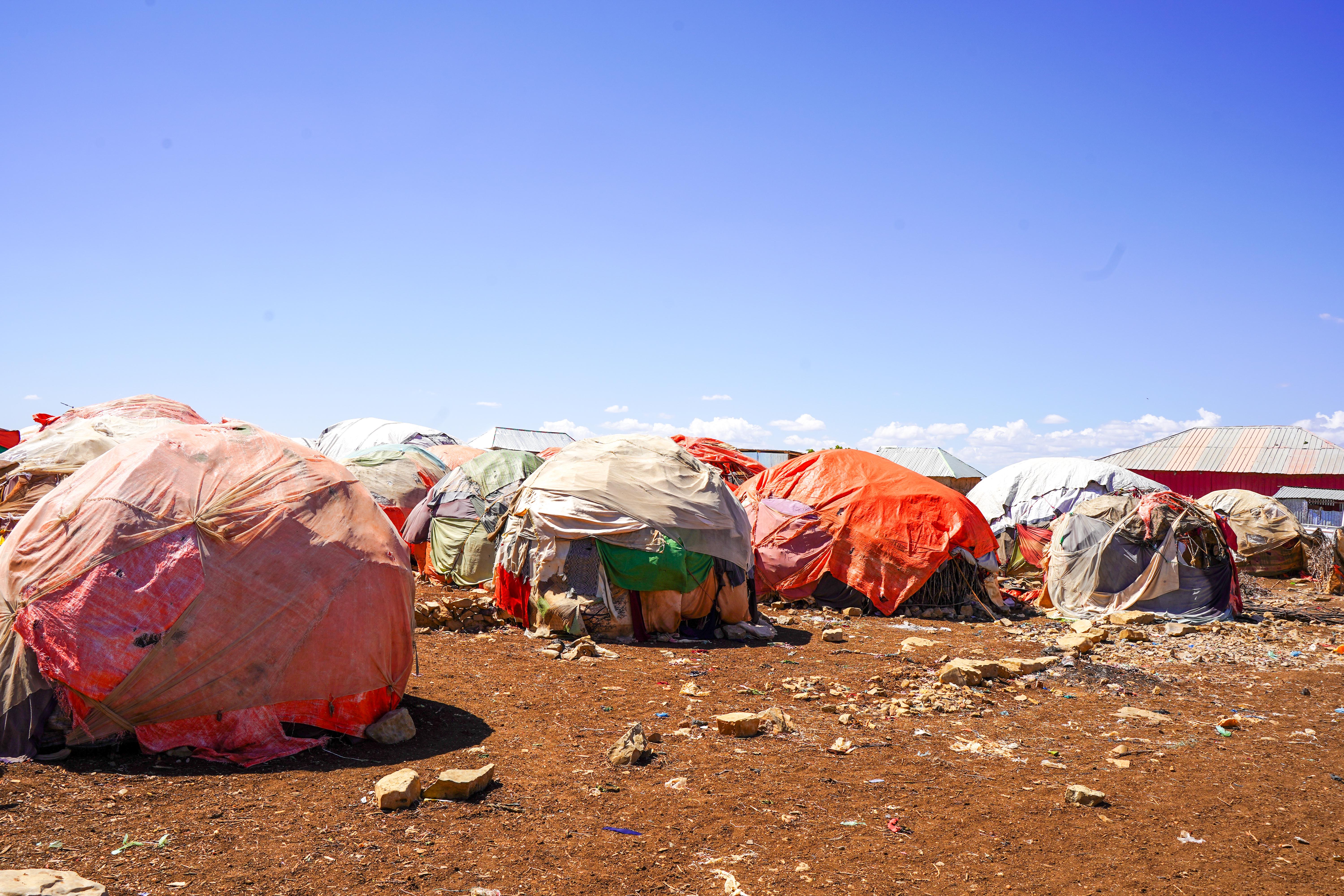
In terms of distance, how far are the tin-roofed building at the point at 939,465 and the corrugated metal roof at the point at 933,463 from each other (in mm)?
10

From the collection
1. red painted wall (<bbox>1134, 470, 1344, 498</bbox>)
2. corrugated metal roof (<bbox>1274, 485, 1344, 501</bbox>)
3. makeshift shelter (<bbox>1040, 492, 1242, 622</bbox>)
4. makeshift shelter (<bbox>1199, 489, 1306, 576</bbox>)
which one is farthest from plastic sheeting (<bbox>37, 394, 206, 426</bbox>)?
red painted wall (<bbox>1134, 470, 1344, 498</bbox>)

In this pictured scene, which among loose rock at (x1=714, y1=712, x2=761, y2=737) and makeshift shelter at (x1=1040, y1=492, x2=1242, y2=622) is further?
makeshift shelter at (x1=1040, y1=492, x2=1242, y2=622)

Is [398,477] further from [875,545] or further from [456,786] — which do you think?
[456,786]

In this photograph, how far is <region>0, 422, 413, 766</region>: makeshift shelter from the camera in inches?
225

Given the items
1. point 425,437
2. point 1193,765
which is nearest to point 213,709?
point 1193,765

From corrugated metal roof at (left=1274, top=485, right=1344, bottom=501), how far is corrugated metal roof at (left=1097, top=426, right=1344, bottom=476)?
7.13 metres

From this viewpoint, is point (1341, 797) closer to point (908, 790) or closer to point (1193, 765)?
point (1193, 765)

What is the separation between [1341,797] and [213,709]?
7.85 m

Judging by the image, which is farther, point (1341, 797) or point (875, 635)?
point (875, 635)

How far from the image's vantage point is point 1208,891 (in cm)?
477

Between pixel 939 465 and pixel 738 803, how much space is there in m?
35.2

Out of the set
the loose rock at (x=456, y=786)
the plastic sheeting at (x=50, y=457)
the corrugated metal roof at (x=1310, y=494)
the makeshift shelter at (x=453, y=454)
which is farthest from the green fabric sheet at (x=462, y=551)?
the corrugated metal roof at (x=1310, y=494)

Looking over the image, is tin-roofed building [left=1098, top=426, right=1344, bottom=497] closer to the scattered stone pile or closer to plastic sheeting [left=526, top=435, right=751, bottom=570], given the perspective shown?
plastic sheeting [left=526, top=435, right=751, bottom=570]

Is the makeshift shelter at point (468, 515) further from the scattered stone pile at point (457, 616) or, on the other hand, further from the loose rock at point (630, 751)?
the loose rock at point (630, 751)
